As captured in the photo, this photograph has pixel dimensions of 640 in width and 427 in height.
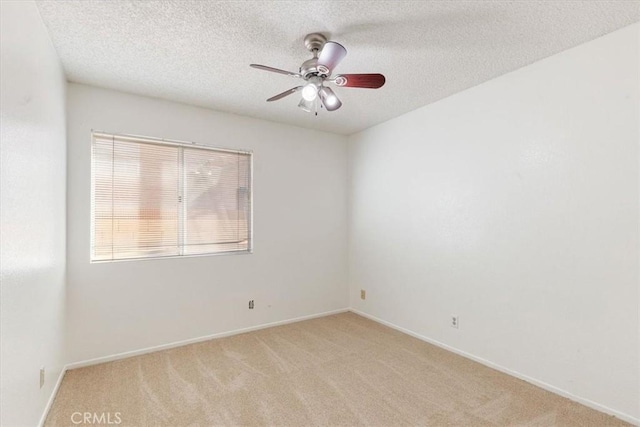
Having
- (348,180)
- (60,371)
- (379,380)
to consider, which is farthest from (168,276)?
(348,180)

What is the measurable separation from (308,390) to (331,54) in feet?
8.06

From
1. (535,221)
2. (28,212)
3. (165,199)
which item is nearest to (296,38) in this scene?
(28,212)

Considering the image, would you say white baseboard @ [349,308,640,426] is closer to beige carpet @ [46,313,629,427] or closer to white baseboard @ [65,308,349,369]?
beige carpet @ [46,313,629,427]

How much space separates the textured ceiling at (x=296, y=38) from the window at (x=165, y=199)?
0.64 meters

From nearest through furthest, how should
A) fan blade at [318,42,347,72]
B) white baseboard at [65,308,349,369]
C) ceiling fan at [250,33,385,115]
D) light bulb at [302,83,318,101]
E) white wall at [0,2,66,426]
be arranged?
white wall at [0,2,66,426] < fan blade at [318,42,347,72] < ceiling fan at [250,33,385,115] < light bulb at [302,83,318,101] < white baseboard at [65,308,349,369]

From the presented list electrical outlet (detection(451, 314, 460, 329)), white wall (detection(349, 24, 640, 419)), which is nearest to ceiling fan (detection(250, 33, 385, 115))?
white wall (detection(349, 24, 640, 419))

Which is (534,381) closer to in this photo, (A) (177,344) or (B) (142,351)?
(A) (177,344)

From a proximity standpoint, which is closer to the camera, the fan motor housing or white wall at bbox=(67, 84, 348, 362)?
the fan motor housing

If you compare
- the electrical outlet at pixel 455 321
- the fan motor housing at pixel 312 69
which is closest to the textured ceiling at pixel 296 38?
the fan motor housing at pixel 312 69

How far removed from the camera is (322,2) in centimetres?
187

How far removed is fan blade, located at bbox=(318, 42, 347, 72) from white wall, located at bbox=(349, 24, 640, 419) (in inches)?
67.2

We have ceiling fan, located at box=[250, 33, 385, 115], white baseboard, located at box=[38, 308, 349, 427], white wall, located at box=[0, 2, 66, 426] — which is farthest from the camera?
white baseboard, located at box=[38, 308, 349, 427]

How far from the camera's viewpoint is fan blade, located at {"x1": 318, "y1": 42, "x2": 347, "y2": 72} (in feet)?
6.30

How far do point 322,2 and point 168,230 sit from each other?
105 inches
